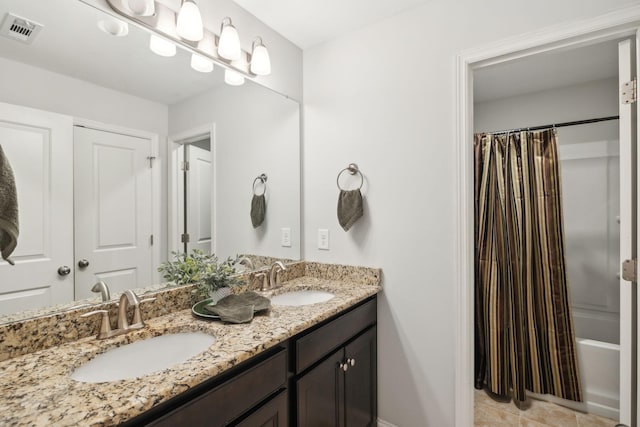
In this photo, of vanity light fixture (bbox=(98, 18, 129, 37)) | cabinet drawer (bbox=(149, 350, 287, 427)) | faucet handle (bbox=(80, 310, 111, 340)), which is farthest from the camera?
vanity light fixture (bbox=(98, 18, 129, 37))

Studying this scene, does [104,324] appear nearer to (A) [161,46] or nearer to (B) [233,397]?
(B) [233,397]

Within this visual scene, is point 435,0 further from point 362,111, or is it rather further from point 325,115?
point 325,115

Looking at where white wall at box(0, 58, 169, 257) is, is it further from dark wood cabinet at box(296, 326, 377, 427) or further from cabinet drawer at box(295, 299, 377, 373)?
dark wood cabinet at box(296, 326, 377, 427)

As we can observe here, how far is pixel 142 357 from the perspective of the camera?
43.7 inches

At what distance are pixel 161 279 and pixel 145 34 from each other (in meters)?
1.03

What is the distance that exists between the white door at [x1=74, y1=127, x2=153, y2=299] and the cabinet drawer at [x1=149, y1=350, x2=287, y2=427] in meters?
0.64

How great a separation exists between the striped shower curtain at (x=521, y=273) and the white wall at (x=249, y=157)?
1.33 metres

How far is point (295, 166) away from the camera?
2090mm

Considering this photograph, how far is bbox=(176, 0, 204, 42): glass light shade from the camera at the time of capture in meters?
1.37

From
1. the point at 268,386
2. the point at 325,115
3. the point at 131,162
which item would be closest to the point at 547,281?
the point at 325,115

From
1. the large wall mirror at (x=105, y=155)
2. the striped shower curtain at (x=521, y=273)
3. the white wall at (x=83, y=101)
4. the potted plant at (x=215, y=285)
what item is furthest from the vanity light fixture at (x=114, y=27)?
the striped shower curtain at (x=521, y=273)

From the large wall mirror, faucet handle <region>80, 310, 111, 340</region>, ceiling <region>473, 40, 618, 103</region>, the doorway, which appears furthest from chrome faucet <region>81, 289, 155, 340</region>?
ceiling <region>473, 40, 618, 103</region>

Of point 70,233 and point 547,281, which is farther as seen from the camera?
point 547,281

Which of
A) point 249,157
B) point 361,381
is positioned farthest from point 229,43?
point 361,381
